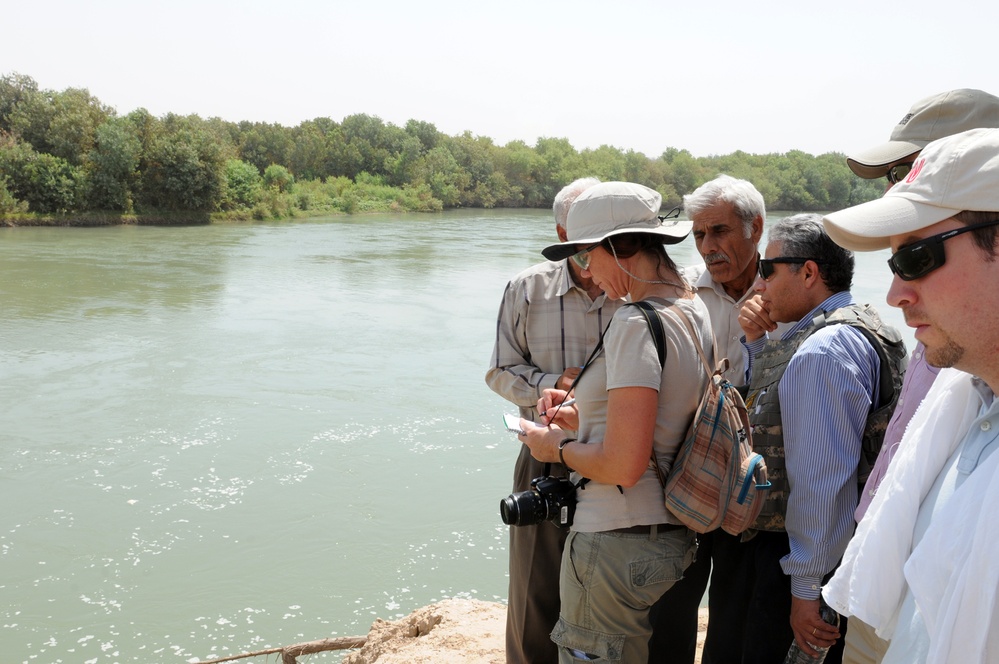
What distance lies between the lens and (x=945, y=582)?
108cm

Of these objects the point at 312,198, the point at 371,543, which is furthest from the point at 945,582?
the point at 312,198

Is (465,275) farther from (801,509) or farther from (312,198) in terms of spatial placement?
(312,198)

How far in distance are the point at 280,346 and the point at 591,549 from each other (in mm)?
9604

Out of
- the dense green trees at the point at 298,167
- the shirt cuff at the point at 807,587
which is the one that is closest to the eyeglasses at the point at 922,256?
the shirt cuff at the point at 807,587

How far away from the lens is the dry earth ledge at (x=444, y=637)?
325cm

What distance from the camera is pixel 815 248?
7.04 feet

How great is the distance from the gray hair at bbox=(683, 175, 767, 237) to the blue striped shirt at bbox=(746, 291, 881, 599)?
87cm

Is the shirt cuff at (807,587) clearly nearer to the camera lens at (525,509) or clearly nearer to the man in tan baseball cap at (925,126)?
the camera lens at (525,509)

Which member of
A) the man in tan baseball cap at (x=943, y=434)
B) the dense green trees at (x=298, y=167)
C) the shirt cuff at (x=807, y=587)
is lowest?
the shirt cuff at (x=807, y=587)

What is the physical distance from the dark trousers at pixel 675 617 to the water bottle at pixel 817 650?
0.41 metres

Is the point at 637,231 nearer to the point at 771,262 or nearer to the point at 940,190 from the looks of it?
the point at 771,262

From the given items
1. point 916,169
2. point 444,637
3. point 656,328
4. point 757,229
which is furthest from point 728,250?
point 444,637

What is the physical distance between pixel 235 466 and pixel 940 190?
647 centimetres

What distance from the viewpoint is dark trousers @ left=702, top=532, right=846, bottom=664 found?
210 centimetres
